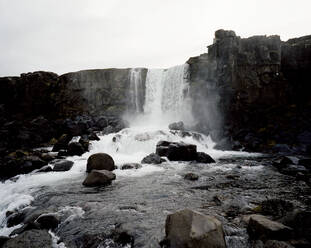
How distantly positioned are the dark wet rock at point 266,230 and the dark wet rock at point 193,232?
1224mm

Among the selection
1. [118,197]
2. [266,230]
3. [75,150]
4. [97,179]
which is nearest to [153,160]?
[97,179]

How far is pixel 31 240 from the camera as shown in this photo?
5.81 metres

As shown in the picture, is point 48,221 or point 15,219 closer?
point 48,221

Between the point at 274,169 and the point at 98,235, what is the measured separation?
12.9 metres

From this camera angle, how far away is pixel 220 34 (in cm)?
2936

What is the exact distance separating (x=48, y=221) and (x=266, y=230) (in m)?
6.55

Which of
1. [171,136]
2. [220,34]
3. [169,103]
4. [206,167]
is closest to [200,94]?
[169,103]

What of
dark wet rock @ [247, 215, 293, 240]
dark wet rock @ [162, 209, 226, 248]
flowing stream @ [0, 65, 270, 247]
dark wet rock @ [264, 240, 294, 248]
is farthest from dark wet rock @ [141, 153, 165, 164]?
dark wet rock @ [264, 240, 294, 248]

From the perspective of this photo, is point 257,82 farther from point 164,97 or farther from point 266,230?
point 266,230

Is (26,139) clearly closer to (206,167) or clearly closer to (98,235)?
(206,167)

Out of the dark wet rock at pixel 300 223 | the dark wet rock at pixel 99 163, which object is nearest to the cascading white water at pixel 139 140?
the dark wet rock at pixel 99 163

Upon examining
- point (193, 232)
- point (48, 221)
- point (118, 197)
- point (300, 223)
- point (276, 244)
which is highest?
point (193, 232)

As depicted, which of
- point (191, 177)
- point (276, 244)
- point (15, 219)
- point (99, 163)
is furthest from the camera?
point (99, 163)

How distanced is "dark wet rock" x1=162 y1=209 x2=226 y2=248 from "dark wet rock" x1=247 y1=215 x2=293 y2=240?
1.22 metres
